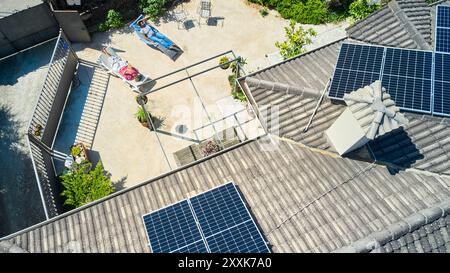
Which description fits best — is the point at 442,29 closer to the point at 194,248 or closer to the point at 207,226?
the point at 207,226

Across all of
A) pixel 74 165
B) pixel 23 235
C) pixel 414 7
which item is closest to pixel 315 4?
pixel 414 7

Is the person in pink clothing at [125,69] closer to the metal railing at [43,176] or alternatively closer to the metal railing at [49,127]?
the metal railing at [49,127]

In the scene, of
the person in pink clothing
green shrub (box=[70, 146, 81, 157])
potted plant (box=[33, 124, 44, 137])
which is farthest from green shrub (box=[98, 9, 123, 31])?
green shrub (box=[70, 146, 81, 157])

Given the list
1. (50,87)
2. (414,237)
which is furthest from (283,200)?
(50,87)

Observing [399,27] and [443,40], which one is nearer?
[443,40]

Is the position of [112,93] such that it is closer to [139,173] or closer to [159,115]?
[159,115]

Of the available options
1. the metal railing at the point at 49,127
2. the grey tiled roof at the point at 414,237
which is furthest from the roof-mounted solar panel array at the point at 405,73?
the metal railing at the point at 49,127

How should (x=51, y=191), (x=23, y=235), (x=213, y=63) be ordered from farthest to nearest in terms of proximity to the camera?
(x=213, y=63), (x=51, y=191), (x=23, y=235)
